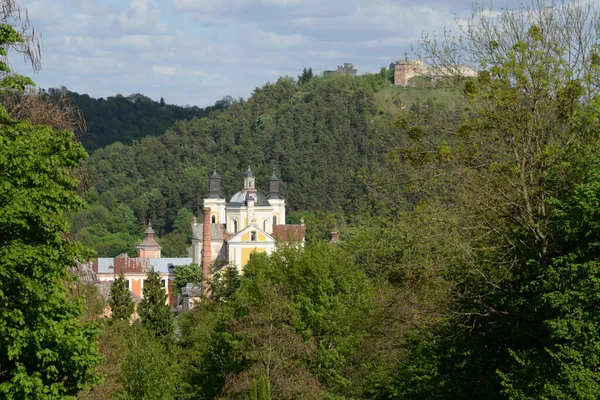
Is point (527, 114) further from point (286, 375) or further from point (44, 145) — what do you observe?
point (286, 375)

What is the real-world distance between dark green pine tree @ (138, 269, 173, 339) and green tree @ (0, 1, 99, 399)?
33.1 metres

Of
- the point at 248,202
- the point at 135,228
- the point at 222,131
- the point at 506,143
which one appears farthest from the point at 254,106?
the point at 506,143

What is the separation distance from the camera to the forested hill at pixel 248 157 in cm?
15612

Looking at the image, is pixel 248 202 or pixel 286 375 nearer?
pixel 286 375

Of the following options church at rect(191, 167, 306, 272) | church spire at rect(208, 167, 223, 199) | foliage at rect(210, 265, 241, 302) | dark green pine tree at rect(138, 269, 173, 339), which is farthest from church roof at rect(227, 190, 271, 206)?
dark green pine tree at rect(138, 269, 173, 339)

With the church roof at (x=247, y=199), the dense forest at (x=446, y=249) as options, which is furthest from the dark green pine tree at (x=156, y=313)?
the church roof at (x=247, y=199)

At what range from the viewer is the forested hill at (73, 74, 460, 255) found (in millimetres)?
156125

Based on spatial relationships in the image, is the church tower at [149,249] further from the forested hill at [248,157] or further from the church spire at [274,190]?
the forested hill at [248,157]

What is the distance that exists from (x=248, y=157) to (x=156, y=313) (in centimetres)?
12566

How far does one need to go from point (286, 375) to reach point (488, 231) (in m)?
14.0

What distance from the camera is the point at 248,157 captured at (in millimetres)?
173375

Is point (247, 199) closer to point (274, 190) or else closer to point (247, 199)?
point (247, 199)

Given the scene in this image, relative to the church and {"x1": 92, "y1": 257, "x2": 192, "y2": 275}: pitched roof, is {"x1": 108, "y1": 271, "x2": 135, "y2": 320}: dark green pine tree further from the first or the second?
{"x1": 92, "y1": 257, "x2": 192, "y2": 275}: pitched roof

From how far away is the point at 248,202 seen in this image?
109 metres
